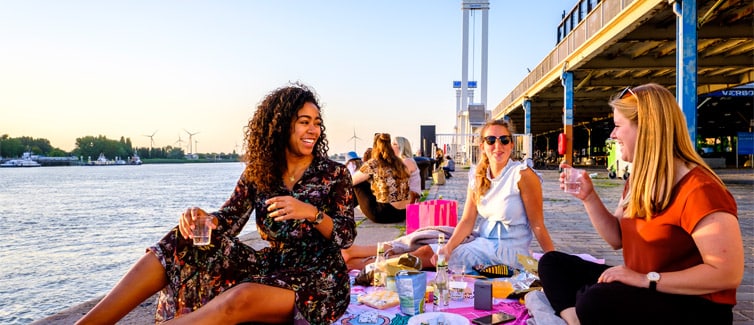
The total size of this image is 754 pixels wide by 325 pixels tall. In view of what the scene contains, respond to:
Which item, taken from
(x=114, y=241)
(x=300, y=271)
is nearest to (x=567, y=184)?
(x=300, y=271)

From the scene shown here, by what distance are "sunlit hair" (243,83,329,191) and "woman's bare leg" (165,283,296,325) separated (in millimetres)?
680

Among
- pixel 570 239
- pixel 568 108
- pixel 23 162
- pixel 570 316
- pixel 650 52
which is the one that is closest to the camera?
pixel 570 316

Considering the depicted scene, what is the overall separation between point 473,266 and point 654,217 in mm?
2030

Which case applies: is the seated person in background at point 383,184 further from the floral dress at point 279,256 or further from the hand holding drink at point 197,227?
the hand holding drink at point 197,227

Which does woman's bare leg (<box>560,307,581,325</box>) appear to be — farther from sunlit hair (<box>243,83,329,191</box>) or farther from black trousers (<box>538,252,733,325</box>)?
sunlit hair (<box>243,83,329,191</box>)

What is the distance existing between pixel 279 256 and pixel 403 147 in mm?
6169

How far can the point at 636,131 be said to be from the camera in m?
2.14

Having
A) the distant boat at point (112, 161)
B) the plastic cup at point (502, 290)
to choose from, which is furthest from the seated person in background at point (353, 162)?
the distant boat at point (112, 161)

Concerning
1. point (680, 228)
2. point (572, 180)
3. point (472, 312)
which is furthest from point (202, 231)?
point (680, 228)

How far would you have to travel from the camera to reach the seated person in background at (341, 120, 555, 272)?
12.5 feet

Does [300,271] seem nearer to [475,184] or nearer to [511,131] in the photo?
[475,184]

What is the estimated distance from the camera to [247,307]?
2.27 metres

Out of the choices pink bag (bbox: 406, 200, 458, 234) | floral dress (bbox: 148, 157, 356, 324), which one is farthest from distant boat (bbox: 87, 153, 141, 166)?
floral dress (bbox: 148, 157, 356, 324)

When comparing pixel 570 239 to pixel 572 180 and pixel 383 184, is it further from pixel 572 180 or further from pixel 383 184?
pixel 572 180
